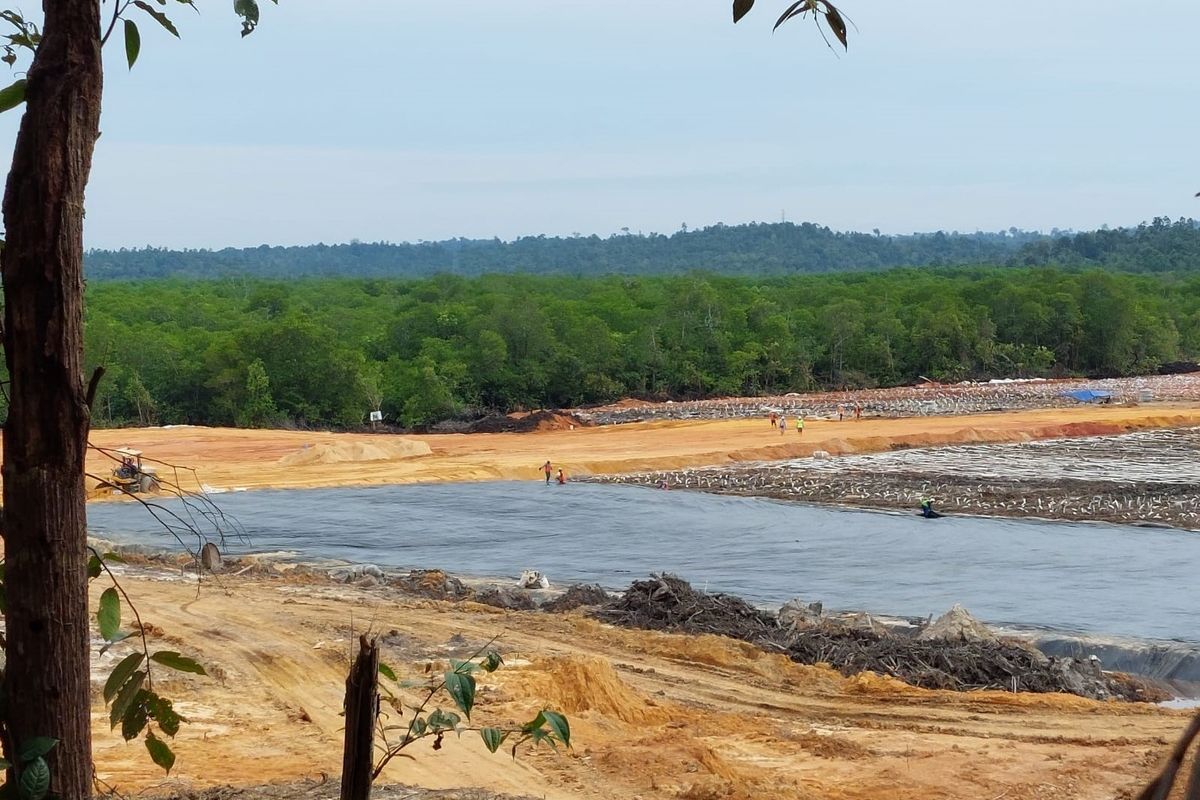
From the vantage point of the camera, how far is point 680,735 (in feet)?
35.2

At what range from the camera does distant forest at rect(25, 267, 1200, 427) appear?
55.9 m

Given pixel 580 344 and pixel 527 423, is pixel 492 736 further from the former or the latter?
pixel 580 344

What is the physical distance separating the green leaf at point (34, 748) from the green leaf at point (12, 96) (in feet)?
4.96

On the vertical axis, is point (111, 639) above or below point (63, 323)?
below

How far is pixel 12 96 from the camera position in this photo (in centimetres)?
317

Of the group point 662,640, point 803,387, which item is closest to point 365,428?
point 803,387

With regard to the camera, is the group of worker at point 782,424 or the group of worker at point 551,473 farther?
the group of worker at point 782,424

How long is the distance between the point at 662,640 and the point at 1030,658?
4.21 meters

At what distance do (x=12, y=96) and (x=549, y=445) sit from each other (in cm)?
4227

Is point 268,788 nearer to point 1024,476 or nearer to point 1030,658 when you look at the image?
point 1030,658

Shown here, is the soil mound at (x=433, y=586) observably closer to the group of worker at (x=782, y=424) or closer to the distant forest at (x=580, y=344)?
the group of worker at (x=782, y=424)

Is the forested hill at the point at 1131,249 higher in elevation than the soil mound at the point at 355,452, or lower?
higher

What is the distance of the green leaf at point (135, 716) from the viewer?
10.8ft

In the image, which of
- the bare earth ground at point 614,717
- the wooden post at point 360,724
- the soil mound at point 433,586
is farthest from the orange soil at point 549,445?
the wooden post at point 360,724
